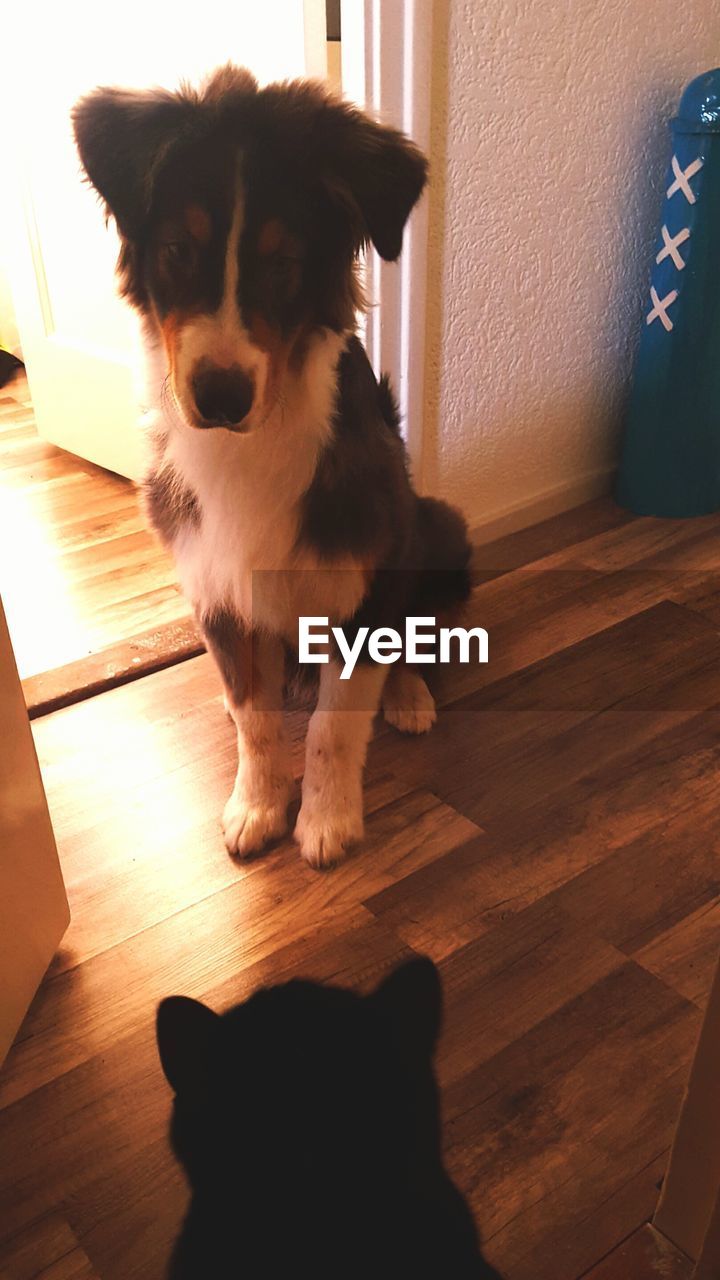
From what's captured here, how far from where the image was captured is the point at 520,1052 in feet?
4.25

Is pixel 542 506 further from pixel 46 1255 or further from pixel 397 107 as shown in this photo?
pixel 46 1255

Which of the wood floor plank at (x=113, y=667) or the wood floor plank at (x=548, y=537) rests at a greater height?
the wood floor plank at (x=113, y=667)

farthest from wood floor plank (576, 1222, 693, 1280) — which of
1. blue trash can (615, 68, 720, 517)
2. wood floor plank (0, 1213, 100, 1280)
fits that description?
blue trash can (615, 68, 720, 517)

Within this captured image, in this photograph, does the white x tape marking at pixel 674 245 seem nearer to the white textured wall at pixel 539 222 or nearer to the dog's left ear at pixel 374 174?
the white textured wall at pixel 539 222

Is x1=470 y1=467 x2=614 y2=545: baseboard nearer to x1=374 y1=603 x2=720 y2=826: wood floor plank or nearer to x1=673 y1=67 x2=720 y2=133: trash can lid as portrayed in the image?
x1=374 y1=603 x2=720 y2=826: wood floor plank

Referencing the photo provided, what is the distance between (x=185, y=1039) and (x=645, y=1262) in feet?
2.02

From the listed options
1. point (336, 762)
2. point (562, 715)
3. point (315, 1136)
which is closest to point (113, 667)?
point (336, 762)

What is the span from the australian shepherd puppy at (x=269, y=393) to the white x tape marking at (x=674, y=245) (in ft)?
3.64

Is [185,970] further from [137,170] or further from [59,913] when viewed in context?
[137,170]

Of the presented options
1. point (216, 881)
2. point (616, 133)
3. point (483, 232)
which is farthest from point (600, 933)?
point (616, 133)

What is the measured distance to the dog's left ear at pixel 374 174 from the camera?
1.25 m

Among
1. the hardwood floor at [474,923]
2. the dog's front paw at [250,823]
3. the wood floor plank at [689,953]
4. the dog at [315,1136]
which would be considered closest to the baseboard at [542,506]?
the hardwood floor at [474,923]

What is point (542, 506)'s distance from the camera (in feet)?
8.91

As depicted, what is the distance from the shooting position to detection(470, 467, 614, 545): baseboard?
2.61 m
